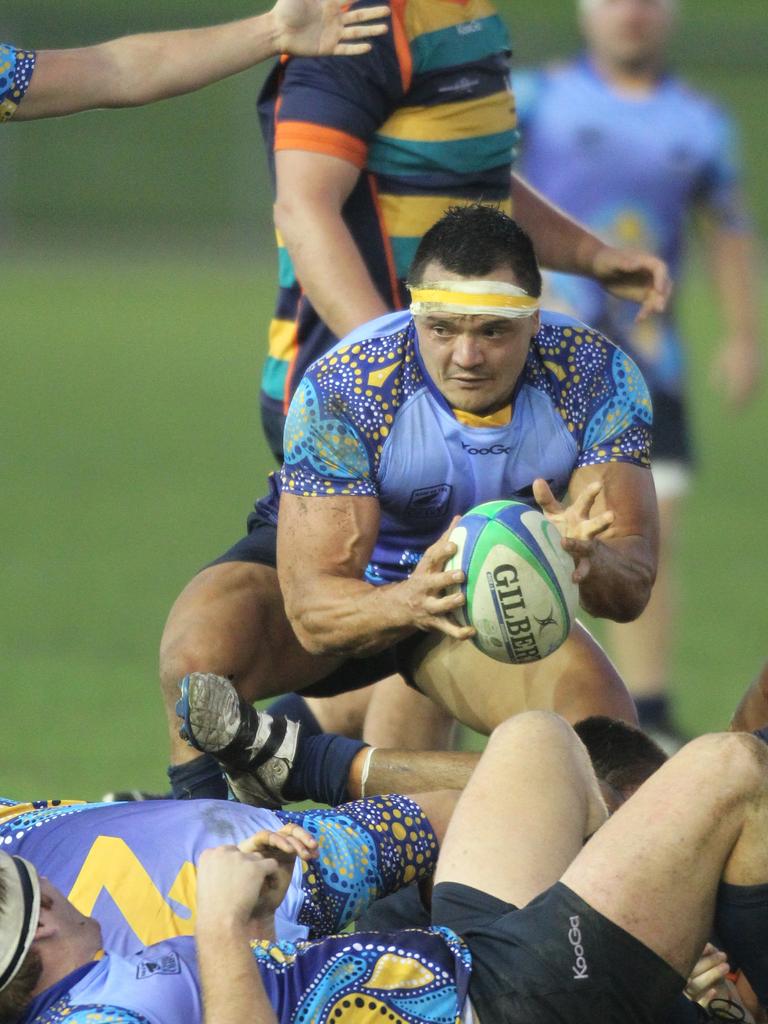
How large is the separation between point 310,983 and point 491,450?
1940 millimetres

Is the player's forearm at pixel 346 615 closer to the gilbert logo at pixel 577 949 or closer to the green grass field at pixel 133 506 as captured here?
the gilbert logo at pixel 577 949

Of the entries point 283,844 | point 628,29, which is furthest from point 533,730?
point 628,29

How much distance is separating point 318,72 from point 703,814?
Answer: 290 centimetres

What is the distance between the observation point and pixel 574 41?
25156 millimetres

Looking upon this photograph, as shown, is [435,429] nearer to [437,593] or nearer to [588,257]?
[437,593]

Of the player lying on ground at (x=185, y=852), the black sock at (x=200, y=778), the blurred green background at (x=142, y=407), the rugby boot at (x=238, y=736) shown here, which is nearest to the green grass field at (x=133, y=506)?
the blurred green background at (x=142, y=407)

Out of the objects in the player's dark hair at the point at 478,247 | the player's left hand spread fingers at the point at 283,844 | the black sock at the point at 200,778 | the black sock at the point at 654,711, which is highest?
the player's dark hair at the point at 478,247

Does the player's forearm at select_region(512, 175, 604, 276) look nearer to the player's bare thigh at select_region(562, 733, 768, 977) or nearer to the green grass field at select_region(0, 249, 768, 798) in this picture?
the green grass field at select_region(0, 249, 768, 798)

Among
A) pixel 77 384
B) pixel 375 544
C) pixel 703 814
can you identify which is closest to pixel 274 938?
pixel 703 814

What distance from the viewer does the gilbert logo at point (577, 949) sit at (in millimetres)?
3906

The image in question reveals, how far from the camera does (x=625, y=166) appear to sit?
9352mm

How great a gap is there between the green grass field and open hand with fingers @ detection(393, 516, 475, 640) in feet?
7.05

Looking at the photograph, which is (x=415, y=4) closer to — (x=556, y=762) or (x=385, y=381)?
(x=385, y=381)

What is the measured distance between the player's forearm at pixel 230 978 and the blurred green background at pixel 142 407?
9.78 ft
